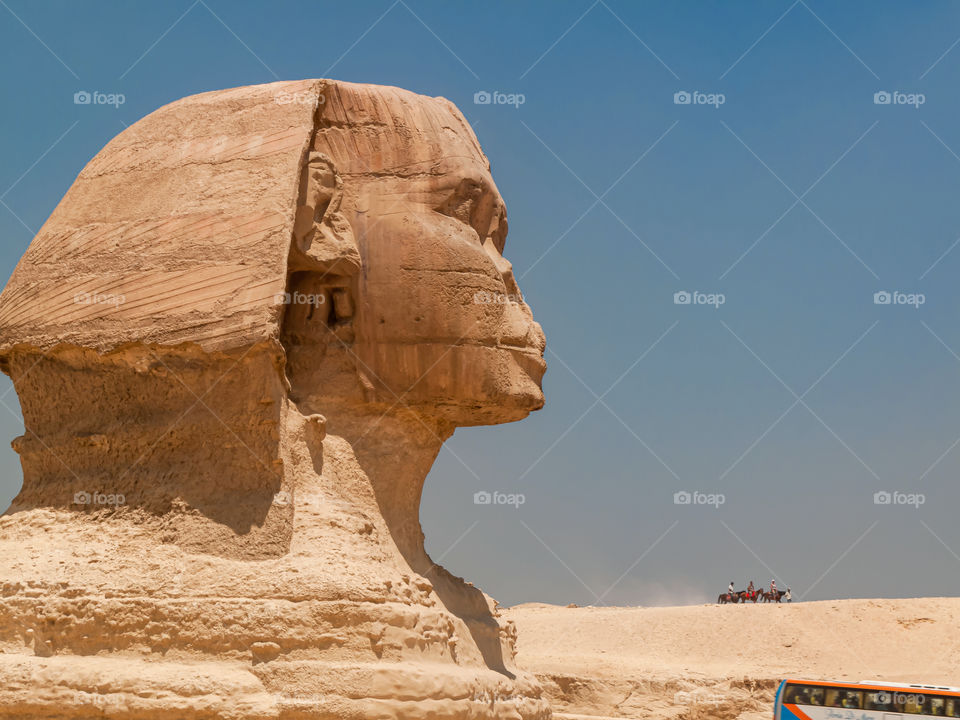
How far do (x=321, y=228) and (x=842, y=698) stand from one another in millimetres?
8420

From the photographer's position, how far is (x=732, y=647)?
958 inches

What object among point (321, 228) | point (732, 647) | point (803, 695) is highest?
point (732, 647)

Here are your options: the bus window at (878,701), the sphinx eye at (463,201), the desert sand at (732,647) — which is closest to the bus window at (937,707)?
the bus window at (878,701)

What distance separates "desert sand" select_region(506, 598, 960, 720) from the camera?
18.2 meters

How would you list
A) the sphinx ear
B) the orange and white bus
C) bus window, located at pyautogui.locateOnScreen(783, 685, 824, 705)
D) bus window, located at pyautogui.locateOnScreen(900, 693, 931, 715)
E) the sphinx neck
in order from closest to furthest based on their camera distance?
1. the sphinx ear
2. the sphinx neck
3. the orange and white bus
4. bus window, located at pyautogui.locateOnScreen(900, 693, 931, 715)
5. bus window, located at pyautogui.locateOnScreen(783, 685, 824, 705)

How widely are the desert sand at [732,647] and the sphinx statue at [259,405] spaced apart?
410 inches

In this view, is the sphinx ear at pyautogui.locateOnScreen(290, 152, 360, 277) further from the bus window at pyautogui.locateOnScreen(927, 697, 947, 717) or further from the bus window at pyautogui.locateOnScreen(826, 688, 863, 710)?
the bus window at pyautogui.locateOnScreen(927, 697, 947, 717)

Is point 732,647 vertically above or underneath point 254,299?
above

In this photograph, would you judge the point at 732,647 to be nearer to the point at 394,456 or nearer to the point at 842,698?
the point at 842,698

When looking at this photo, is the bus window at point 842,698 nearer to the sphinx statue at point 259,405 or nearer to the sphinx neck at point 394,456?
the sphinx statue at point 259,405

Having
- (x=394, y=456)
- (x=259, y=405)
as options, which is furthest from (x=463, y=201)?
(x=259, y=405)

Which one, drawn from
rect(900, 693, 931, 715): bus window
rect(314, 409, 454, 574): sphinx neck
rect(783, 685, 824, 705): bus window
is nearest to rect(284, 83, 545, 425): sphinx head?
rect(314, 409, 454, 574): sphinx neck

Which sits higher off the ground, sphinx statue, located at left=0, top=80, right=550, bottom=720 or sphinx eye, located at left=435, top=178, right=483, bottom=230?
sphinx eye, located at left=435, top=178, right=483, bottom=230

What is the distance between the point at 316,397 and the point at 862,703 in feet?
25.6
